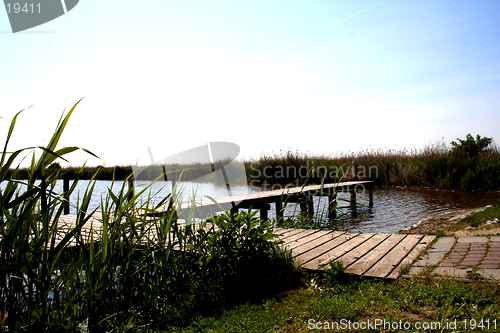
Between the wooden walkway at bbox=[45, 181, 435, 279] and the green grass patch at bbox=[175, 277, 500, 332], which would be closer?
the green grass patch at bbox=[175, 277, 500, 332]

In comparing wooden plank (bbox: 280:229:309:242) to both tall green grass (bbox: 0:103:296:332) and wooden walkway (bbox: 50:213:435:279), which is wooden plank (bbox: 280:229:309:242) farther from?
tall green grass (bbox: 0:103:296:332)

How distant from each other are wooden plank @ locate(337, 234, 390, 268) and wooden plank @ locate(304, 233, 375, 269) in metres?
0.05

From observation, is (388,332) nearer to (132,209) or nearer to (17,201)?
(132,209)

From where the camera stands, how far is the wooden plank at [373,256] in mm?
2592

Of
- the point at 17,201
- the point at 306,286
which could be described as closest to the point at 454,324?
the point at 306,286

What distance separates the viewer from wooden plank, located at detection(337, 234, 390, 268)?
285cm

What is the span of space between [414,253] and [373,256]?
40 cm

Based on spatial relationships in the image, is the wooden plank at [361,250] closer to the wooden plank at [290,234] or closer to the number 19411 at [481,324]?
the wooden plank at [290,234]

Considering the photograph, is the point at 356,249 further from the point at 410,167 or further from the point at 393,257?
the point at 410,167

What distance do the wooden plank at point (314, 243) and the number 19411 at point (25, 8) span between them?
2.84 meters

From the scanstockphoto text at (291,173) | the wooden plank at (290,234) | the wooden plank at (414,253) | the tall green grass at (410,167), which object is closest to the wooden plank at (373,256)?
the wooden plank at (414,253)

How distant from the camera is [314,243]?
3.48 m

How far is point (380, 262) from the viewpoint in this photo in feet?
9.06

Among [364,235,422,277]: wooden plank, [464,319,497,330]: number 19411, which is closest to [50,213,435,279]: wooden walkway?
[364,235,422,277]: wooden plank
